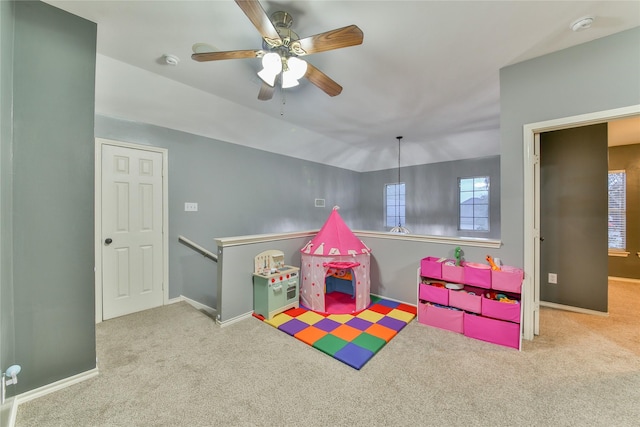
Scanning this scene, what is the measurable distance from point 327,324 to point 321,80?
2.40m

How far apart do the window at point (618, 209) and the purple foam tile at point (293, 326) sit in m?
5.59

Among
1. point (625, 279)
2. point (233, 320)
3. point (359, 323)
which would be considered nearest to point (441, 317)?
point (359, 323)

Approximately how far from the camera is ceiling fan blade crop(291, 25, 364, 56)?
147cm

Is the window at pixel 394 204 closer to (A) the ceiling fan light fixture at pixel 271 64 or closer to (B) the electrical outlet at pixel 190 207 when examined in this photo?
(B) the electrical outlet at pixel 190 207

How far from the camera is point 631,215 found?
4094 millimetres

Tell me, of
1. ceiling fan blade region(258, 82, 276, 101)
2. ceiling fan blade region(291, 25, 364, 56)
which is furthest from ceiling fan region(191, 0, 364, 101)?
ceiling fan blade region(258, 82, 276, 101)

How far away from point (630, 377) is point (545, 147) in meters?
2.54

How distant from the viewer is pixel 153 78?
8.74 ft

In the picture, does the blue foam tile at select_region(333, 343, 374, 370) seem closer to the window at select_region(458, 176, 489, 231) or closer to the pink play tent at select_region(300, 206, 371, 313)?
the pink play tent at select_region(300, 206, 371, 313)

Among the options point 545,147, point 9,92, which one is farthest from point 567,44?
point 9,92

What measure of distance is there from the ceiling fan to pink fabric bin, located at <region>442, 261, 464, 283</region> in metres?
2.16

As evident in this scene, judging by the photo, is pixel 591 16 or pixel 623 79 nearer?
pixel 591 16

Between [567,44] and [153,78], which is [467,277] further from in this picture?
[153,78]

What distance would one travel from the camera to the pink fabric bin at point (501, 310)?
7.09ft
